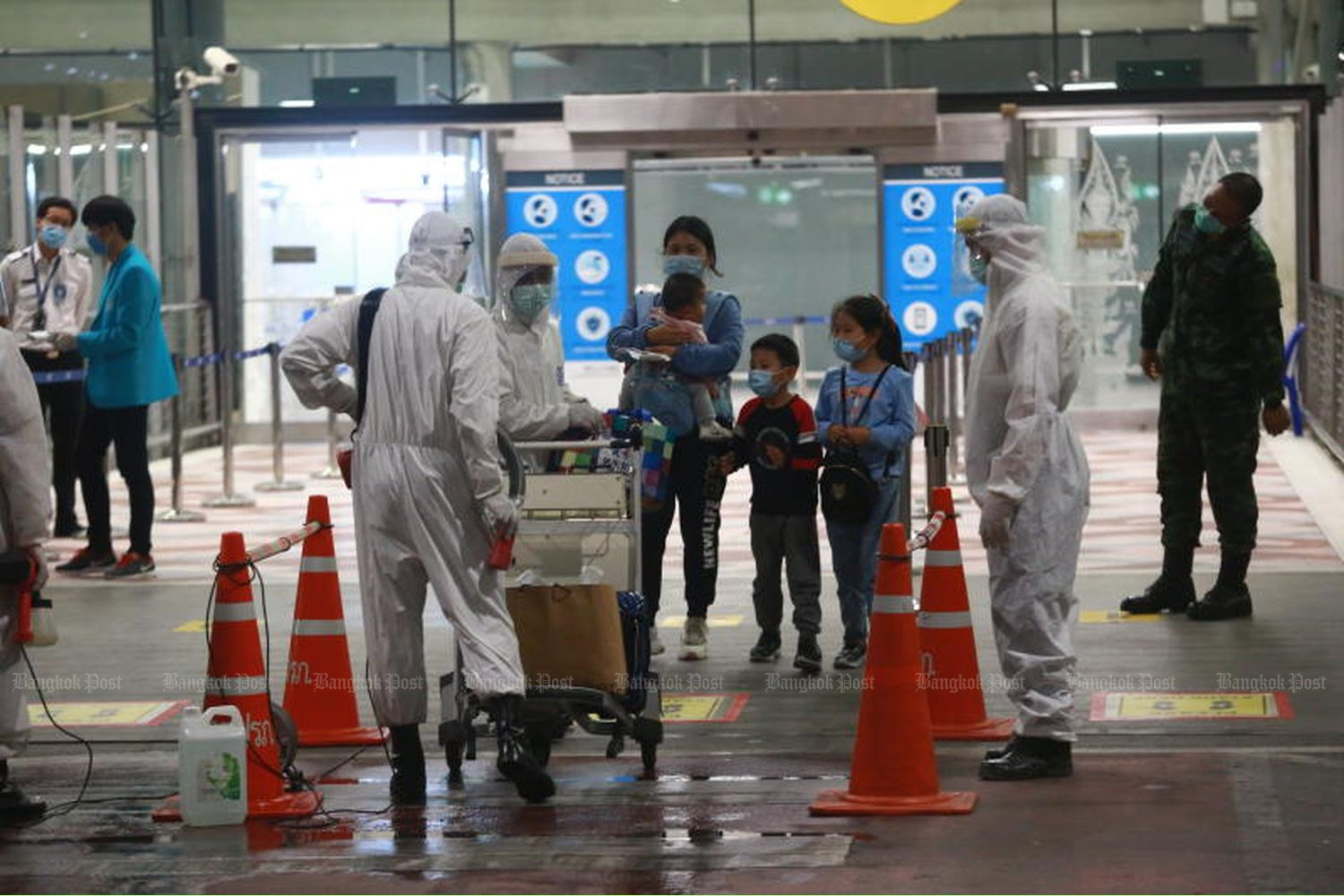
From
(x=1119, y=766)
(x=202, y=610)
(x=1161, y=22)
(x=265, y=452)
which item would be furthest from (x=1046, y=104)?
(x=1119, y=766)

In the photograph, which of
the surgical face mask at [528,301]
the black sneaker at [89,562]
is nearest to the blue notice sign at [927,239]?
the black sneaker at [89,562]

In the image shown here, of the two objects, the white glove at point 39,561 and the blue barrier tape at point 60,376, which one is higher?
the blue barrier tape at point 60,376

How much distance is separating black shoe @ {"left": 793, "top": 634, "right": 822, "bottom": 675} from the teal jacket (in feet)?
15.7

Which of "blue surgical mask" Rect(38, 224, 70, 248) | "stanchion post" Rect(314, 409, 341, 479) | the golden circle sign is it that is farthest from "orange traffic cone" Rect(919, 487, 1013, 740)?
"stanchion post" Rect(314, 409, 341, 479)

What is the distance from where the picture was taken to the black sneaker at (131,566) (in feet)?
44.6

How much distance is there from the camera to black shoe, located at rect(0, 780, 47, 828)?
7660 mm

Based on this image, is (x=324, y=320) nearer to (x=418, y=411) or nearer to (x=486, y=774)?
(x=418, y=411)

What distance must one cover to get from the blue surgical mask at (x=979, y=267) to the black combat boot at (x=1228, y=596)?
3551 mm

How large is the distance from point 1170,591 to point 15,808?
5767mm

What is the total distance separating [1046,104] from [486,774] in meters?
14.9

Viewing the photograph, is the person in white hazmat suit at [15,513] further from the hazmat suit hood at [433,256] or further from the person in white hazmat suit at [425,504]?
the hazmat suit hood at [433,256]

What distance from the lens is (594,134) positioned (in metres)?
22.0

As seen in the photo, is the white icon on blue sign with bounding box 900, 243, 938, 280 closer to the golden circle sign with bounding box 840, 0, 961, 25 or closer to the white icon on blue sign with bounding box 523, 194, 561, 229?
the white icon on blue sign with bounding box 523, 194, 561, 229

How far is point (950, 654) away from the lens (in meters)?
8.70
